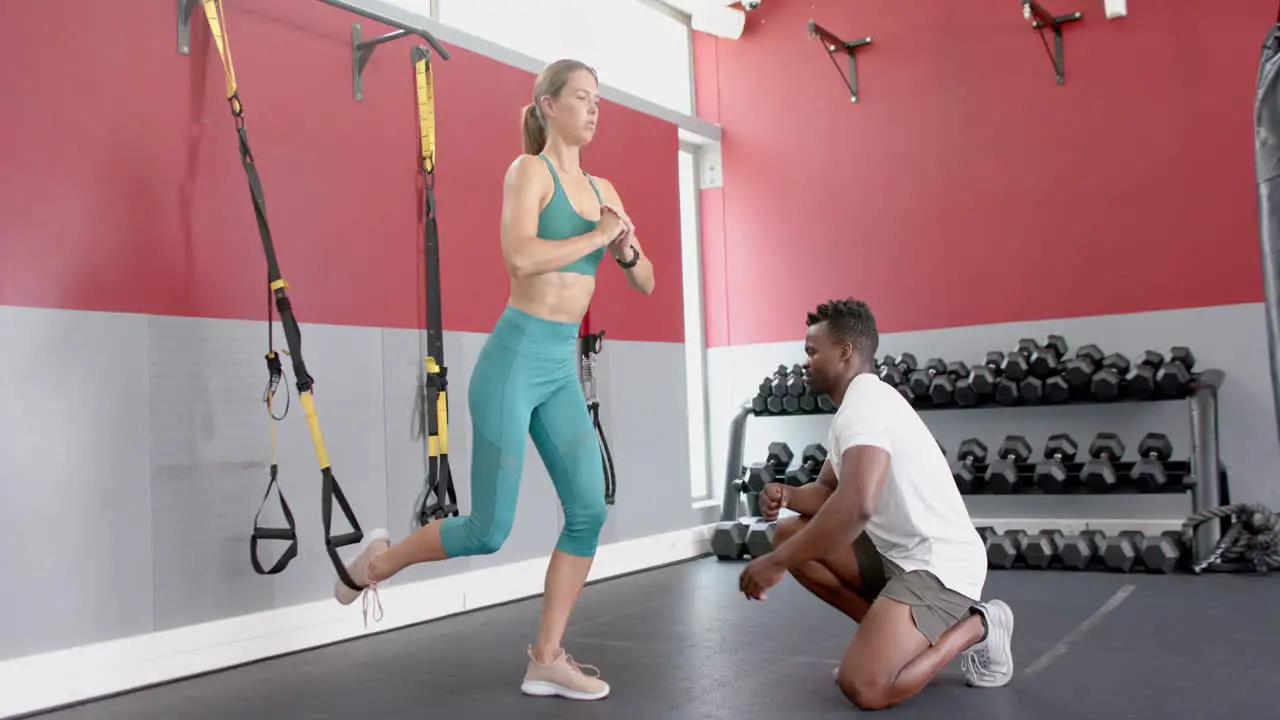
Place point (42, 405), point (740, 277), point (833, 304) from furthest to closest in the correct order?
point (740, 277)
point (42, 405)
point (833, 304)

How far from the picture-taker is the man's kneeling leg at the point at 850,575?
7.68ft

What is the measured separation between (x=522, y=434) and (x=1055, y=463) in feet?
9.37

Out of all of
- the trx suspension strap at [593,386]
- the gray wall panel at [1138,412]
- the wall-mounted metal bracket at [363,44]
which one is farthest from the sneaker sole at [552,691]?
the gray wall panel at [1138,412]

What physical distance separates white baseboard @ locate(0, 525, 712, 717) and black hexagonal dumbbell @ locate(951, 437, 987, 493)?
73.5 inches

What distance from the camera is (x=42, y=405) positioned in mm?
2549

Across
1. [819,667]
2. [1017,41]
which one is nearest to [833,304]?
[819,667]

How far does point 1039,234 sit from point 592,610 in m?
2.90

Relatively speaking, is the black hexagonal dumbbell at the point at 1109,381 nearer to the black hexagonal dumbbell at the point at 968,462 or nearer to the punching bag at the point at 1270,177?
the black hexagonal dumbbell at the point at 968,462

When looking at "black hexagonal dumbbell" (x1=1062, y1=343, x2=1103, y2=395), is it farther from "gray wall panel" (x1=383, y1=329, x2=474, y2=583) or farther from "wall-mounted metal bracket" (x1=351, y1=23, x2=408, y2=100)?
"wall-mounted metal bracket" (x1=351, y1=23, x2=408, y2=100)

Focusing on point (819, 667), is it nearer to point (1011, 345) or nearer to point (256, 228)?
point (256, 228)

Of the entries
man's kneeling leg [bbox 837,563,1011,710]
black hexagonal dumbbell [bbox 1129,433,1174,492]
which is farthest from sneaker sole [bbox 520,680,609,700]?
black hexagonal dumbbell [bbox 1129,433,1174,492]

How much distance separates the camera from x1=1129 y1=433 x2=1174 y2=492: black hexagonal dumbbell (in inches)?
161

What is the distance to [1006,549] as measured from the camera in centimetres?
411

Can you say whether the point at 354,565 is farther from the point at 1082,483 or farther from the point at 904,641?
the point at 1082,483
